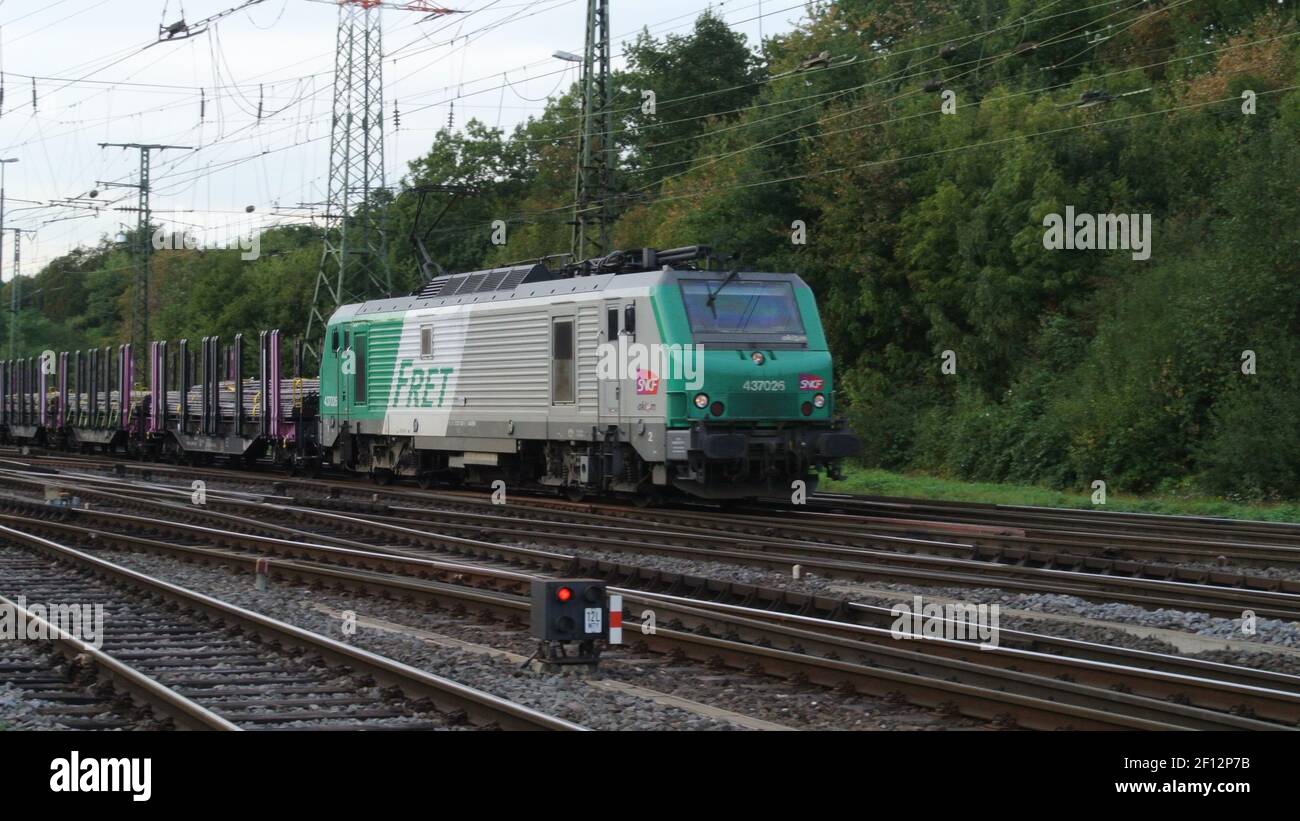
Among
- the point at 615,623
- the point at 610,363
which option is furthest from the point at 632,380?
the point at 615,623

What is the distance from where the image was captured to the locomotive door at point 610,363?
20.0m

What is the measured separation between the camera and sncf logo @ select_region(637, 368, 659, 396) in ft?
63.4

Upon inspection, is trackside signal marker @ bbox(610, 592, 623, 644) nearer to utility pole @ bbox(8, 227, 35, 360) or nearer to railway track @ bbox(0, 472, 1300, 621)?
railway track @ bbox(0, 472, 1300, 621)

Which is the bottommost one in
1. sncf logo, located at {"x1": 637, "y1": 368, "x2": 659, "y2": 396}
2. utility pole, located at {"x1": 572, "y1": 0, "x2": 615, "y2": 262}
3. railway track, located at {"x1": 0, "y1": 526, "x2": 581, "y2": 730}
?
railway track, located at {"x1": 0, "y1": 526, "x2": 581, "y2": 730}

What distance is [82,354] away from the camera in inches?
1818

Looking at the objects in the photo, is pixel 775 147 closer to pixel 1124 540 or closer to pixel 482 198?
pixel 1124 540

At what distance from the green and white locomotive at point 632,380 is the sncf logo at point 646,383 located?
0.02 meters

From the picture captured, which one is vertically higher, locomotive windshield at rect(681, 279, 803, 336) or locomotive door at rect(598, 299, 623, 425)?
locomotive windshield at rect(681, 279, 803, 336)

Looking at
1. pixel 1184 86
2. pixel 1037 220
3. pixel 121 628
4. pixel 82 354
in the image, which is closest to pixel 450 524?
pixel 121 628

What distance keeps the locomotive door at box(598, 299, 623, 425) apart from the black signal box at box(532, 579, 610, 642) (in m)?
10.2

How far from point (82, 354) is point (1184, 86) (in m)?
32.9

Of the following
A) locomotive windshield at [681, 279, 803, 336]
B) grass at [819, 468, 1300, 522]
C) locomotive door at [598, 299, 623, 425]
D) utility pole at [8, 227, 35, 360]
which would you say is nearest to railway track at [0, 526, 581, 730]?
locomotive door at [598, 299, 623, 425]

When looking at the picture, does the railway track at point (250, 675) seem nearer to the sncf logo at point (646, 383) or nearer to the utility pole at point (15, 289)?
the sncf logo at point (646, 383)

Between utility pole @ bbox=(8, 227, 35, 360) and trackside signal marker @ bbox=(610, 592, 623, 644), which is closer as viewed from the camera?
trackside signal marker @ bbox=(610, 592, 623, 644)
